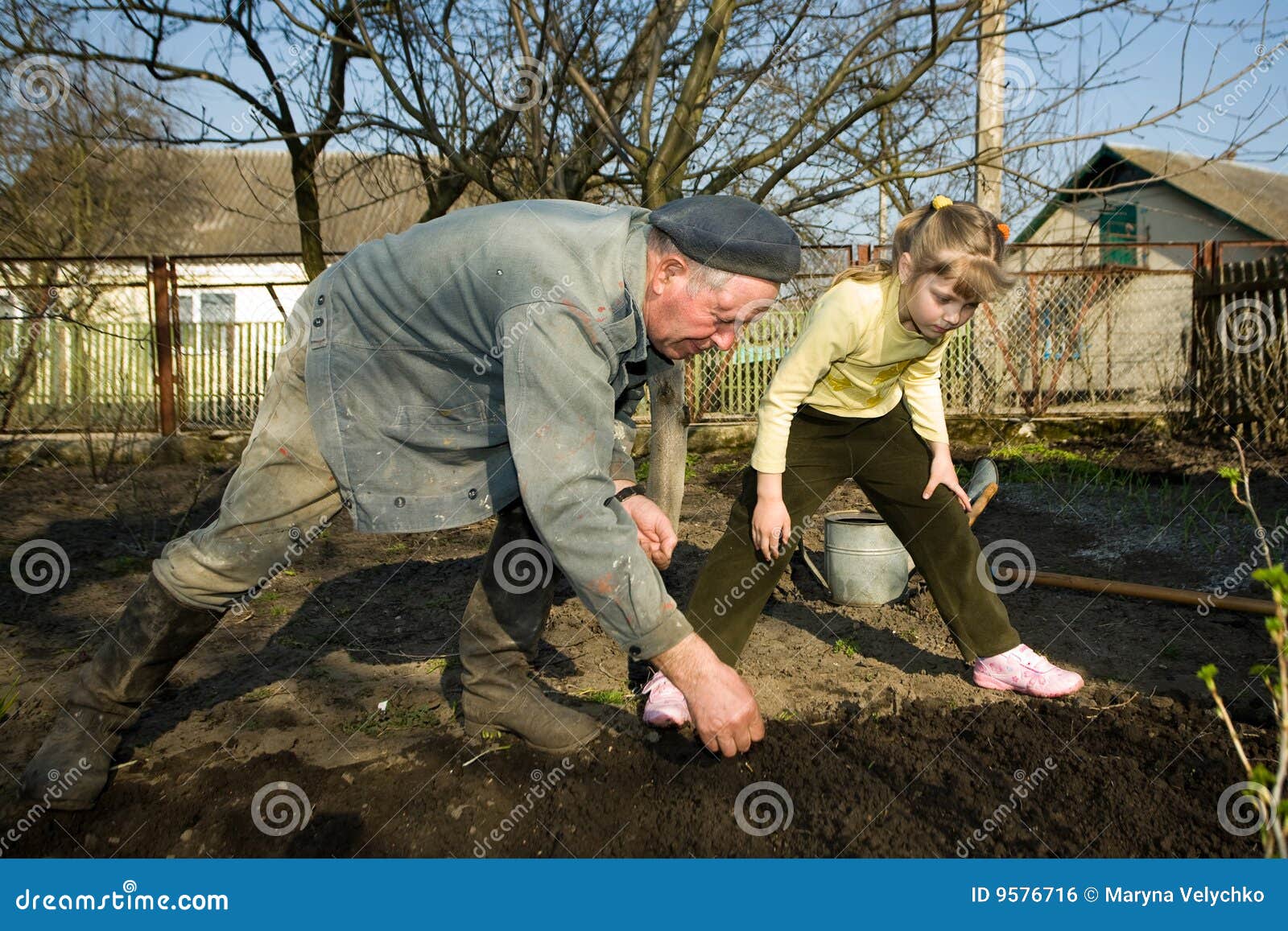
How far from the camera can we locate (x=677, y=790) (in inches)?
89.5

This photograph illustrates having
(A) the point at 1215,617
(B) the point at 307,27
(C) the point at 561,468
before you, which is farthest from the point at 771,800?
(B) the point at 307,27

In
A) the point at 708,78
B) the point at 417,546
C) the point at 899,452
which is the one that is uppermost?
the point at 708,78

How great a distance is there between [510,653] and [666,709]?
48 centimetres

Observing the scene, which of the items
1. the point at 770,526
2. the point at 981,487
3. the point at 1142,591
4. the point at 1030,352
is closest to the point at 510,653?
the point at 770,526

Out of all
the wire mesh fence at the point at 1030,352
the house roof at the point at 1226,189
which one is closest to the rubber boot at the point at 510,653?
the wire mesh fence at the point at 1030,352

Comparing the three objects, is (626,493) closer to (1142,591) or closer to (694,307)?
(694,307)

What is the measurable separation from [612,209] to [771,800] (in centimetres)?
148

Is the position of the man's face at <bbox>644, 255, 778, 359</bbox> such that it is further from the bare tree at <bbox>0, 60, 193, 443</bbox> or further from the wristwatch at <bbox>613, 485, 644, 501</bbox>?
the bare tree at <bbox>0, 60, 193, 443</bbox>

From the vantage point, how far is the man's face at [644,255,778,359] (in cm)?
189

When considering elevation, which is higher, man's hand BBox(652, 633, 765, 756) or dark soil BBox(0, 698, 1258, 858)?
man's hand BBox(652, 633, 765, 756)

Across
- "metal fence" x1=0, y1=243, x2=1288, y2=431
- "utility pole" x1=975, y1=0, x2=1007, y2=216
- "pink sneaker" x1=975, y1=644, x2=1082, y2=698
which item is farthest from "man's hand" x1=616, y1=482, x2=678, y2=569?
"metal fence" x1=0, y1=243, x2=1288, y2=431

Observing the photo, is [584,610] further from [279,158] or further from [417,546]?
[279,158]

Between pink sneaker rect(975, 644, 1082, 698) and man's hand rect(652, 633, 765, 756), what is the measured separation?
148 centimetres

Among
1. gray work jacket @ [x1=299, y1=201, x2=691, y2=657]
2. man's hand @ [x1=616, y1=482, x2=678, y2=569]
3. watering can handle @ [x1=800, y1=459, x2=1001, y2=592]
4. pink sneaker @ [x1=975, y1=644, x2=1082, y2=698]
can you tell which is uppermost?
gray work jacket @ [x1=299, y1=201, x2=691, y2=657]
